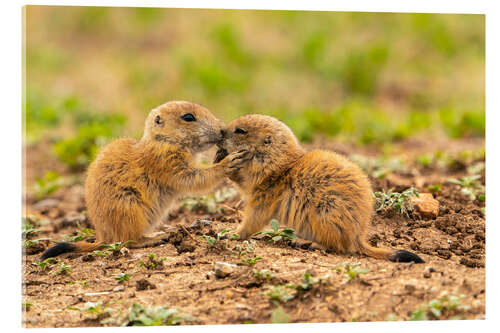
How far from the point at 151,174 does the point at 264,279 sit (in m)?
1.76

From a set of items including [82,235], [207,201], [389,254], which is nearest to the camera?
[389,254]

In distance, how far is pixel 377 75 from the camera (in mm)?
12852

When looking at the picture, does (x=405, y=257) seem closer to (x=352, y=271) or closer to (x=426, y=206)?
(x=352, y=271)

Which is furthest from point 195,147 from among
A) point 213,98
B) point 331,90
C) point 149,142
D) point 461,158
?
point 331,90

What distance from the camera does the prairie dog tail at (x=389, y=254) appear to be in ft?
14.9

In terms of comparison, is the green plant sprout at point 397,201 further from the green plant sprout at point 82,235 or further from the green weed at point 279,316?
the green plant sprout at point 82,235

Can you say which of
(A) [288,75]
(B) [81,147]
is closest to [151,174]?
(B) [81,147]

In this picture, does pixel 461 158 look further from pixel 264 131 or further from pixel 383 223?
pixel 264 131

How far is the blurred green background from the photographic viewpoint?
10.5 metres

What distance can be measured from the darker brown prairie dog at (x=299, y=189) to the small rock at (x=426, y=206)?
0.86 meters

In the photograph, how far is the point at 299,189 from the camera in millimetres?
4977

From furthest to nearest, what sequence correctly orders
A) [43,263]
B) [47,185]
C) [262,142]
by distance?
[47,185], [262,142], [43,263]

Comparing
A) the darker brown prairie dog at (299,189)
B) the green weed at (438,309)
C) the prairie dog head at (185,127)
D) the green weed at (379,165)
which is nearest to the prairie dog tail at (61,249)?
the prairie dog head at (185,127)
